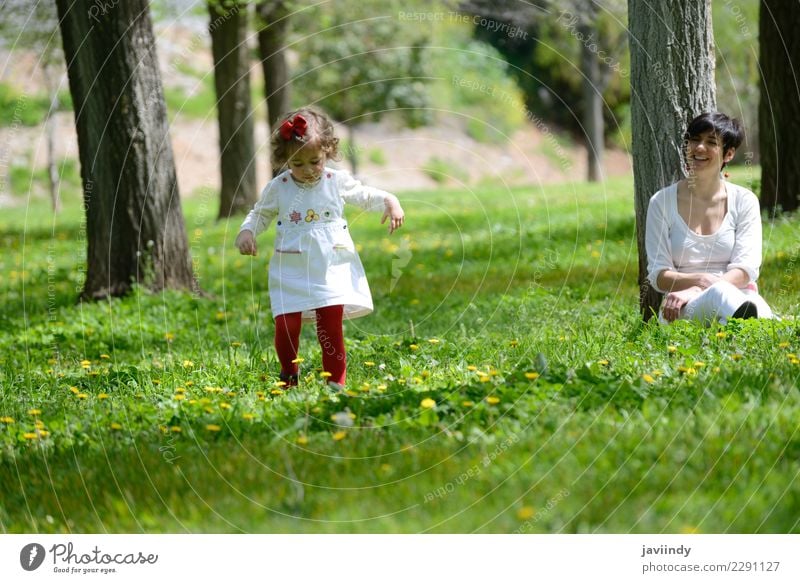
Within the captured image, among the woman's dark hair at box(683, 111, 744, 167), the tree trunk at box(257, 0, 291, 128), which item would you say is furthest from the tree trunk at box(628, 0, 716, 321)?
the tree trunk at box(257, 0, 291, 128)

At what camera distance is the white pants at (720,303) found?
6.04 meters

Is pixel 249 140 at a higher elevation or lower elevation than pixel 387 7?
lower

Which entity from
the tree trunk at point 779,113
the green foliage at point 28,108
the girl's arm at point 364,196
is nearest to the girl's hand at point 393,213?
the girl's arm at point 364,196

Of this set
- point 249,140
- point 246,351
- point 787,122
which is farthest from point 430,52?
point 246,351

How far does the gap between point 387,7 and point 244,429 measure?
22.7 meters

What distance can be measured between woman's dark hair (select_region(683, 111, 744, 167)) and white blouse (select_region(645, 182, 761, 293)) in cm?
29

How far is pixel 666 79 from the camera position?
21.8ft

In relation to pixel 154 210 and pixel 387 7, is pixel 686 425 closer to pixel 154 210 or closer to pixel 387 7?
pixel 154 210

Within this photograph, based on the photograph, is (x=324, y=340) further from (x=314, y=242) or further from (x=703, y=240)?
(x=703, y=240)

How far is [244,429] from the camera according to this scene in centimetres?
480

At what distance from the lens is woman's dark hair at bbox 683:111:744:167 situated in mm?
6195

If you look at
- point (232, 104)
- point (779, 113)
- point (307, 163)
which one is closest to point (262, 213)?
point (307, 163)

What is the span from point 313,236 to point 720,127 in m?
2.59

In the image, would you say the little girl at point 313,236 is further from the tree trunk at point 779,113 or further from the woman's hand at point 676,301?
the tree trunk at point 779,113
